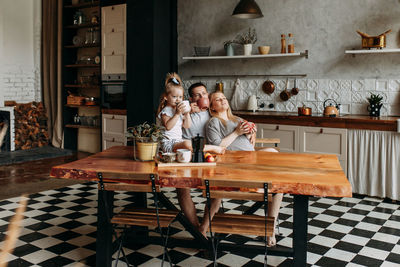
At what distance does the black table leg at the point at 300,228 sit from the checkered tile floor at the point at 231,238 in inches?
15.2

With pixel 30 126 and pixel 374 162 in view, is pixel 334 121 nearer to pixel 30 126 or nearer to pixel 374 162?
pixel 374 162

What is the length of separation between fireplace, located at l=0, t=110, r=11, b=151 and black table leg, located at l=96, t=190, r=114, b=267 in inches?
213

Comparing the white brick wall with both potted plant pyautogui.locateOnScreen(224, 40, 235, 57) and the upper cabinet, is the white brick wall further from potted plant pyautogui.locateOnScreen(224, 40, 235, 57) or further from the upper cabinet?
potted plant pyautogui.locateOnScreen(224, 40, 235, 57)

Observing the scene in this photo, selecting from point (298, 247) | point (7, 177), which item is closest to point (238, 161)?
point (298, 247)

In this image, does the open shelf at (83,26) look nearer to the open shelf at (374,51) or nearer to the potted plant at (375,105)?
the open shelf at (374,51)

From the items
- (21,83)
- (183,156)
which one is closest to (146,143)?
(183,156)

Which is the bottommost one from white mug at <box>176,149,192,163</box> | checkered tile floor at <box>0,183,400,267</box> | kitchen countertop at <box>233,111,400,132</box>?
checkered tile floor at <box>0,183,400,267</box>

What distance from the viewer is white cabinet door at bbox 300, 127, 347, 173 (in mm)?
4973

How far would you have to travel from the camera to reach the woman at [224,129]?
11.6 ft

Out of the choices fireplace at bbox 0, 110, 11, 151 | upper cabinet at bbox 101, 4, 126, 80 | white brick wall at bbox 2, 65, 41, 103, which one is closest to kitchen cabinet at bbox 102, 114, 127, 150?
upper cabinet at bbox 101, 4, 126, 80

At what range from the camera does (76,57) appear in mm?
8383

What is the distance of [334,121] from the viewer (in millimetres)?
4992

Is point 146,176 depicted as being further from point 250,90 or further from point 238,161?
point 250,90

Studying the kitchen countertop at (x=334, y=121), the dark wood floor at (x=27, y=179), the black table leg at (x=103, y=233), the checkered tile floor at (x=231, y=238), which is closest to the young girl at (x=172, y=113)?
the black table leg at (x=103, y=233)
